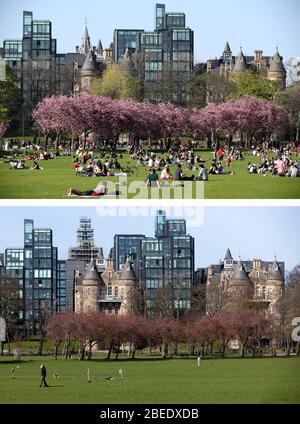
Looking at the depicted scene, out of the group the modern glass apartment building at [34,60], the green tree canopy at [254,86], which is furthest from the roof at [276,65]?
the modern glass apartment building at [34,60]

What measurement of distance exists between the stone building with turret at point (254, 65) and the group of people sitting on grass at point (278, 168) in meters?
2.42

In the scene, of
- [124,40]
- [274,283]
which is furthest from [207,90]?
[274,283]

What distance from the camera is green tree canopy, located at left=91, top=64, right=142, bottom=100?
105 ft

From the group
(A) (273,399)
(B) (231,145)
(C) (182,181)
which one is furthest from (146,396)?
(B) (231,145)

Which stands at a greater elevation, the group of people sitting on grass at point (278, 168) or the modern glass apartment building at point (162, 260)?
the group of people sitting on grass at point (278, 168)

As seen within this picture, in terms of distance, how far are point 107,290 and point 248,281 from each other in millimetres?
3427

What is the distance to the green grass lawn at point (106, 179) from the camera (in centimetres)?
2588

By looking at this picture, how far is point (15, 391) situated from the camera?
2327cm

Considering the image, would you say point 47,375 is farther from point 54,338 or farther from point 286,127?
point 286,127

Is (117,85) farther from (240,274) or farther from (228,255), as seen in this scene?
(228,255)

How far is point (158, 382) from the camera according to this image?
24219mm

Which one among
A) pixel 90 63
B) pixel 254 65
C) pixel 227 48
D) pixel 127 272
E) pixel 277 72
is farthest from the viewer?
pixel 254 65

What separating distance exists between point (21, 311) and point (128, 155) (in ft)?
14.6

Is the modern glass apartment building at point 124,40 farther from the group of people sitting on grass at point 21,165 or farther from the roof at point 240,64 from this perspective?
the group of people sitting on grass at point 21,165
